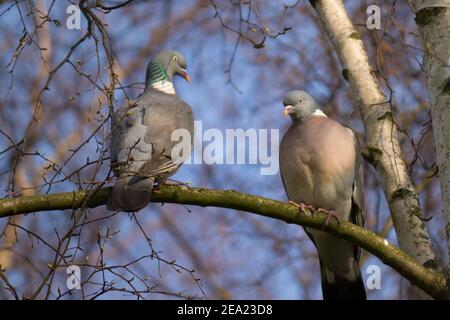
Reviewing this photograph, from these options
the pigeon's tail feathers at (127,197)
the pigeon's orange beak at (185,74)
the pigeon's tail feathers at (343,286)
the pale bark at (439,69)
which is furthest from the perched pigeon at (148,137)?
the pale bark at (439,69)

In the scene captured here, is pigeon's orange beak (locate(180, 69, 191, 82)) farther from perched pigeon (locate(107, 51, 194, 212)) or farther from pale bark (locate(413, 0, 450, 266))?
pale bark (locate(413, 0, 450, 266))

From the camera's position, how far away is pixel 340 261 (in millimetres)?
5164

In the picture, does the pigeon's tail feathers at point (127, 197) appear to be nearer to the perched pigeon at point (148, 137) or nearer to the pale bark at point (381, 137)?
the perched pigeon at point (148, 137)

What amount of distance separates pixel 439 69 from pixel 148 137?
1.54 meters

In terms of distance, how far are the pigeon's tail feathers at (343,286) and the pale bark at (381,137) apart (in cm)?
62

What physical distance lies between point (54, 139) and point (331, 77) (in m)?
3.10

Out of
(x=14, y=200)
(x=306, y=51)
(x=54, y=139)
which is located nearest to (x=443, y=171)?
(x=14, y=200)

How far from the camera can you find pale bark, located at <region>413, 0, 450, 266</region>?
3.91 metres

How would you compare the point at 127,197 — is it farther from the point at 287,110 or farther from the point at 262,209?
the point at 287,110

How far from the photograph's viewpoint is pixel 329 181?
5004 millimetres

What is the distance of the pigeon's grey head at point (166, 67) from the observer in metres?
5.59

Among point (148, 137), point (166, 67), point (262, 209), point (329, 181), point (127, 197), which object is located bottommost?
point (262, 209)

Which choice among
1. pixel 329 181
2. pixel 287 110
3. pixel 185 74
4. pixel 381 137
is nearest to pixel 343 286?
pixel 329 181

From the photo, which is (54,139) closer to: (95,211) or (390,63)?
(95,211)
